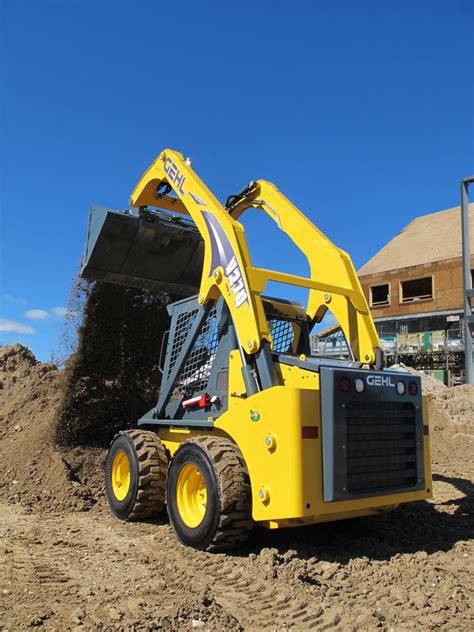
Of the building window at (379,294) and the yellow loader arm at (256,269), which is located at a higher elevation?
the building window at (379,294)

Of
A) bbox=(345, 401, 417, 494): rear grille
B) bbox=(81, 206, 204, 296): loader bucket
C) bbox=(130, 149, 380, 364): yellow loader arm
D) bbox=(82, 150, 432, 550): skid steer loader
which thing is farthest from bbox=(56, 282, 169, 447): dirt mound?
bbox=(345, 401, 417, 494): rear grille

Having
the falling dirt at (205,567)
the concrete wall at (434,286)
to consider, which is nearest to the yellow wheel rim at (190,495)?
the falling dirt at (205,567)

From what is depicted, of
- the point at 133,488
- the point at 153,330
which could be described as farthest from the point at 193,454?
the point at 153,330

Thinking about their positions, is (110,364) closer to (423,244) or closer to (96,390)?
(96,390)

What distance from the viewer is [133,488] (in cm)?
600

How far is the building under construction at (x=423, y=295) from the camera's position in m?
28.8

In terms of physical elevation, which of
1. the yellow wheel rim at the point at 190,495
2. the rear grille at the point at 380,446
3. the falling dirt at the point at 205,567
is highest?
the rear grille at the point at 380,446

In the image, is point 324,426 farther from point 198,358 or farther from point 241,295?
point 198,358

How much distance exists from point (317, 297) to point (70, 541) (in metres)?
3.52

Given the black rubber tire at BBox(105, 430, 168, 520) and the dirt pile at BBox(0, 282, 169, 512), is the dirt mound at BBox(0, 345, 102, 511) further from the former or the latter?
the black rubber tire at BBox(105, 430, 168, 520)

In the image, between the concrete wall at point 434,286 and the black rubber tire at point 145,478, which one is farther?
the concrete wall at point 434,286

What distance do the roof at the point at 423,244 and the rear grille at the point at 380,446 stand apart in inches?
1041

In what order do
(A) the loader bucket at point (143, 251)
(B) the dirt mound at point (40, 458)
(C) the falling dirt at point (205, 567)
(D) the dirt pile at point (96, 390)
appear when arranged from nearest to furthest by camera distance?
1. (C) the falling dirt at point (205, 567)
2. (B) the dirt mound at point (40, 458)
3. (A) the loader bucket at point (143, 251)
4. (D) the dirt pile at point (96, 390)

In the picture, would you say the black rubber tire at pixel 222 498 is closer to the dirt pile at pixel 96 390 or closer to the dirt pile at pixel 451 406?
the dirt pile at pixel 96 390
